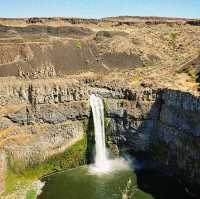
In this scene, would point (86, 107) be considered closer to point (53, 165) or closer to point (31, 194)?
point (53, 165)

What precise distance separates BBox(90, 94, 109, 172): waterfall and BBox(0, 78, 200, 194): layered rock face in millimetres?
673

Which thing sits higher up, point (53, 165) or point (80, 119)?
point (80, 119)

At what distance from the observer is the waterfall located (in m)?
53.6

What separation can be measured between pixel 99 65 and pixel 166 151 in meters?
21.4

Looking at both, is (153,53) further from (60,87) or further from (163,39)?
(60,87)

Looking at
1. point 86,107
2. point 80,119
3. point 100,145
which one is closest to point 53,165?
point 100,145

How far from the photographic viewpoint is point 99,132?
5388 centimetres

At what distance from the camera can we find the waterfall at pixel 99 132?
2109 inches

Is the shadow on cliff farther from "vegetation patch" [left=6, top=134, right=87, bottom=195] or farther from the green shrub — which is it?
the green shrub

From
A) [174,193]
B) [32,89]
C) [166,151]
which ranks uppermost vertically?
[32,89]

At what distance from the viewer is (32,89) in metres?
51.4

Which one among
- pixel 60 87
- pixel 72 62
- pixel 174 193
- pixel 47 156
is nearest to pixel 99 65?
pixel 72 62

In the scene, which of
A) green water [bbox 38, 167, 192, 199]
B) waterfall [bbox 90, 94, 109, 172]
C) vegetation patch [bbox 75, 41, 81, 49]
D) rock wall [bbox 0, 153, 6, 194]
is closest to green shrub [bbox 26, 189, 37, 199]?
green water [bbox 38, 167, 192, 199]

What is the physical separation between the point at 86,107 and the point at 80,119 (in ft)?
5.19
